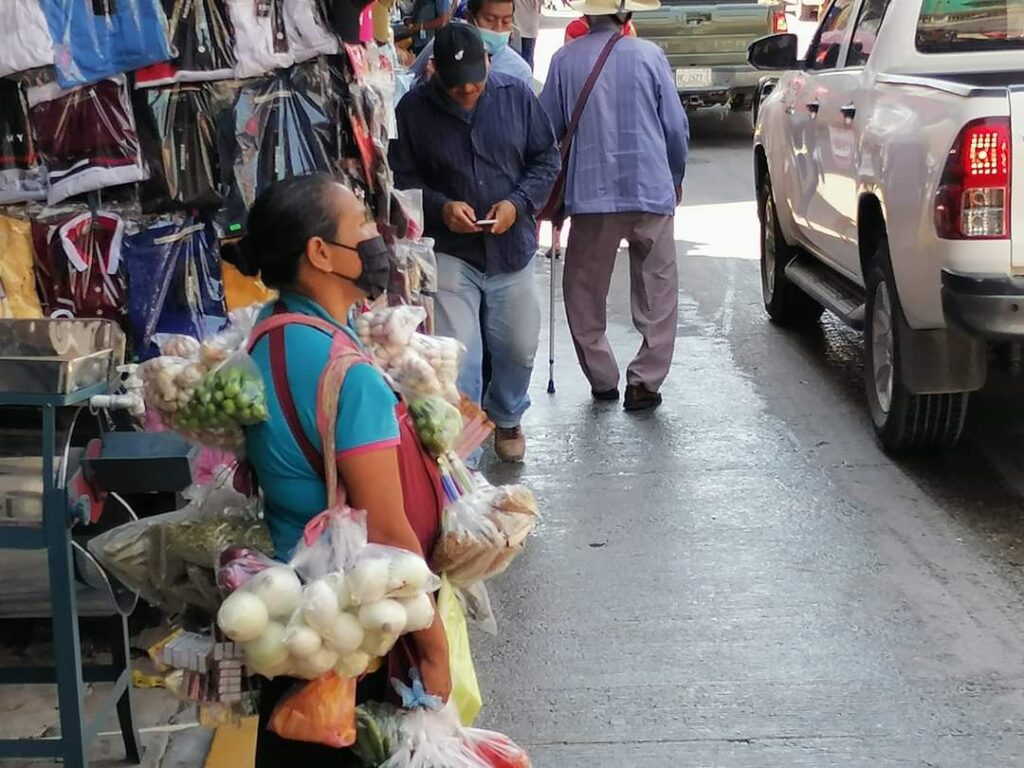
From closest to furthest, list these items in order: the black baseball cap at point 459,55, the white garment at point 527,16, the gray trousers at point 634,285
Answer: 1. the black baseball cap at point 459,55
2. the gray trousers at point 634,285
3. the white garment at point 527,16

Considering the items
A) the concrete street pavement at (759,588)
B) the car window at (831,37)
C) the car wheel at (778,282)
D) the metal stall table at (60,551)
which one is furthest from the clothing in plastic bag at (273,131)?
the car wheel at (778,282)

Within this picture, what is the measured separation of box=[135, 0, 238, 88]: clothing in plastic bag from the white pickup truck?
8.99 feet

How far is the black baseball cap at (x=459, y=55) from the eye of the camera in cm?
556

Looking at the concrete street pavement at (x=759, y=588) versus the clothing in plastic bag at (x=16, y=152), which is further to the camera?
the clothing in plastic bag at (x=16, y=152)

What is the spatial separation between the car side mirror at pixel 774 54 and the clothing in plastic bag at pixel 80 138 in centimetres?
429

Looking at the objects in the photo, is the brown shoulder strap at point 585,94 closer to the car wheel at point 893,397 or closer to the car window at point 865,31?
the car window at point 865,31

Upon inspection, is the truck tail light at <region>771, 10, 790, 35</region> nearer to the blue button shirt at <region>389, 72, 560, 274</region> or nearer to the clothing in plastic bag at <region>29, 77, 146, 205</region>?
the blue button shirt at <region>389, 72, 560, 274</region>

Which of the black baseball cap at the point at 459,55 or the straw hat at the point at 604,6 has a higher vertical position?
the straw hat at the point at 604,6

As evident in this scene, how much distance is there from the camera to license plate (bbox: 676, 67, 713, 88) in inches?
656

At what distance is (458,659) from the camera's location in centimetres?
288

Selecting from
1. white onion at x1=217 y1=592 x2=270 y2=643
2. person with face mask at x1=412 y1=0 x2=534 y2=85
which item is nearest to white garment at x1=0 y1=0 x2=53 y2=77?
person with face mask at x1=412 y1=0 x2=534 y2=85

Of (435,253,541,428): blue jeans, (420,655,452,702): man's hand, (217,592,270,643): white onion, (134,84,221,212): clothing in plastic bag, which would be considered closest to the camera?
(217,592,270,643): white onion

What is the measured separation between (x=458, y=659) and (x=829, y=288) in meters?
5.16

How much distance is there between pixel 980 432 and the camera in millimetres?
6773
